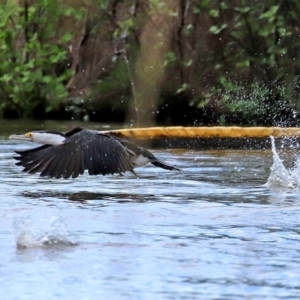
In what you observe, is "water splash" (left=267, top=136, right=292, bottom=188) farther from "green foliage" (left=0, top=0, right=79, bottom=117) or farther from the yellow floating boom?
"green foliage" (left=0, top=0, right=79, bottom=117)

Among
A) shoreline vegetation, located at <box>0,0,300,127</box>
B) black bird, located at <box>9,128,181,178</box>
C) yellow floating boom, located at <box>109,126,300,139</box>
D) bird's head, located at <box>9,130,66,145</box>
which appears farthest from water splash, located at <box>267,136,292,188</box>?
shoreline vegetation, located at <box>0,0,300,127</box>

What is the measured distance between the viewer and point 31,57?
24.6m

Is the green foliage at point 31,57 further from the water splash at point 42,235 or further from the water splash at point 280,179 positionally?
the water splash at point 42,235

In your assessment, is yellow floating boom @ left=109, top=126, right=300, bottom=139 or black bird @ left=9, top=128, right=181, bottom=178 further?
yellow floating boom @ left=109, top=126, right=300, bottom=139

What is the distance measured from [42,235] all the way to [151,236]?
707 millimetres

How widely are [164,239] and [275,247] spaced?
0.70 meters

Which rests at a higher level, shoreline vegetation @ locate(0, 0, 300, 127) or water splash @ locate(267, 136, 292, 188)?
shoreline vegetation @ locate(0, 0, 300, 127)

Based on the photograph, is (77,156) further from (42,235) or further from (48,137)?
(42,235)

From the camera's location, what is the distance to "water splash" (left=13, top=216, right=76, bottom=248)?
6.38m

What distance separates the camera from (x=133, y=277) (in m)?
5.57

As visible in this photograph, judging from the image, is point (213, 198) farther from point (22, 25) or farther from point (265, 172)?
point (22, 25)

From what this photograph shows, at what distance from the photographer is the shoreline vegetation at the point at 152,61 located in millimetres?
20109

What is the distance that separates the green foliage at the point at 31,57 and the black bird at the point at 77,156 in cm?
1443

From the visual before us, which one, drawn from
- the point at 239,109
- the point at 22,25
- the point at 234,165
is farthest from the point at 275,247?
the point at 22,25
